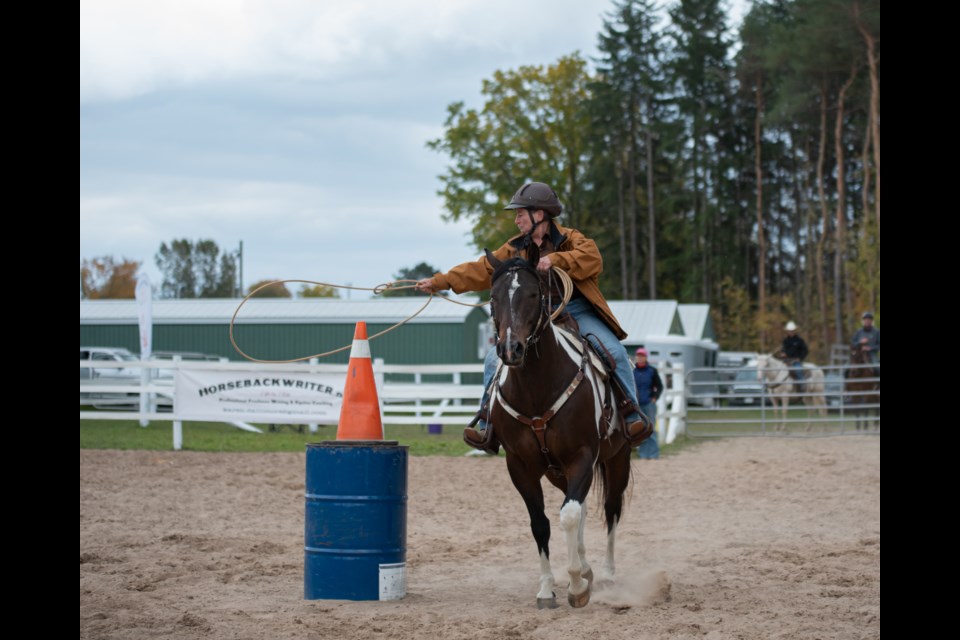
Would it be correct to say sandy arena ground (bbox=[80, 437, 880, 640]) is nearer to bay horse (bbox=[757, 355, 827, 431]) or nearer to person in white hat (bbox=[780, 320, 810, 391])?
bay horse (bbox=[757, 355, 827, 431])

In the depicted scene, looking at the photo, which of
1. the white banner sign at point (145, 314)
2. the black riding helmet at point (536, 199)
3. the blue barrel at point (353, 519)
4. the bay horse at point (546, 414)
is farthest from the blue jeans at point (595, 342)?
the white banner sign at point (145, 314)

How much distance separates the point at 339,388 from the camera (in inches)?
655

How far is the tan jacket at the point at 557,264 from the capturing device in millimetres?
6672

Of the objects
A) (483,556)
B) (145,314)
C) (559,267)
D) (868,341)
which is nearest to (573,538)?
(559,267)

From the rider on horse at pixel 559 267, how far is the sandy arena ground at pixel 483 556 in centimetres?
113

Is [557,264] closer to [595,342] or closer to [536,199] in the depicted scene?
[536,199]

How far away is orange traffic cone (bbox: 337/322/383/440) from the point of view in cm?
677

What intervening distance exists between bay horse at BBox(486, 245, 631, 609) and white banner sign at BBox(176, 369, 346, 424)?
10.4m

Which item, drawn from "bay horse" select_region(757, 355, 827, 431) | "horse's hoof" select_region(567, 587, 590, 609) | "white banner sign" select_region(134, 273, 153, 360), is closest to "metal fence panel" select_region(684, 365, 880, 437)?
"bay horse" select_region(757, 355, 827, 431)

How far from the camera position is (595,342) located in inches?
279
